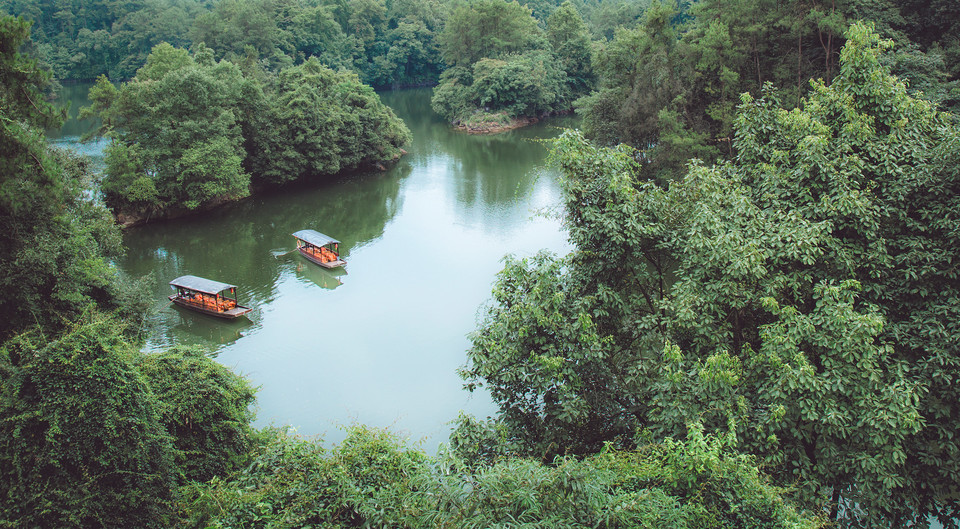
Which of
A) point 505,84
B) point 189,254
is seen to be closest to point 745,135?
point 189,254

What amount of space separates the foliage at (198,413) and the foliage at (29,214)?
2.85 m

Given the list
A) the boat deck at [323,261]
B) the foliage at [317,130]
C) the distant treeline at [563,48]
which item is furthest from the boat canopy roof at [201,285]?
the distant treeline at [563,48]

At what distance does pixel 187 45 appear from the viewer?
54344 millimetres

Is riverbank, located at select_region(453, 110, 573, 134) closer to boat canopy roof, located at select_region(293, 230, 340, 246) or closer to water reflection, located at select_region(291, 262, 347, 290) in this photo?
boat canopy roof, located at select_region(293, 230, 340, 246)

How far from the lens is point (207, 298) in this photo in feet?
56.2

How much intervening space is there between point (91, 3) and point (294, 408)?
63.7 meters

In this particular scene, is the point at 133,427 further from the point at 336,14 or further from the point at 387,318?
the point at 336,14

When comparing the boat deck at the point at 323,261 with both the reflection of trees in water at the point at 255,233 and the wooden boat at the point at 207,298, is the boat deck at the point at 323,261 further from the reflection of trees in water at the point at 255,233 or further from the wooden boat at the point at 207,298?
the wooden boat at the point at 207,298

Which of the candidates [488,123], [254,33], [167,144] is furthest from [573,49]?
[167,144]

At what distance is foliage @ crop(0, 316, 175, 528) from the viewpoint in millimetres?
6777

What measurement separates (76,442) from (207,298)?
35.1 ft

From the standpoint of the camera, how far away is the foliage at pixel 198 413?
873 cm

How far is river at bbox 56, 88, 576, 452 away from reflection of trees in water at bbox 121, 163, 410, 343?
0.07 m

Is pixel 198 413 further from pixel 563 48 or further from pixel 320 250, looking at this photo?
pixel 563 48
